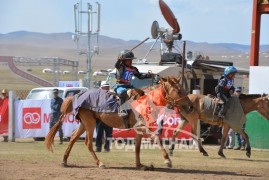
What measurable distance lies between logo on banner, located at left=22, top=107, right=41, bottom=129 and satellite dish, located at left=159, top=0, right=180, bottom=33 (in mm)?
6777

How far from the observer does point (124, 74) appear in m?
13.8

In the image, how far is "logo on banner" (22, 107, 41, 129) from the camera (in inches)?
908

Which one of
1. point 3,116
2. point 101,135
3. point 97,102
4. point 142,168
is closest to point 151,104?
point 97,102

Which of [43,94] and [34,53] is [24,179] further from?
[34,53]

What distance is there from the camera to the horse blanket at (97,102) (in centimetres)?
1364

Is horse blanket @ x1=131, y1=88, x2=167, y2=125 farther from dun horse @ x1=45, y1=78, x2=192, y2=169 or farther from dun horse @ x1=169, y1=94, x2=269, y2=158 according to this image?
dun horse @ x1=169, y1=94, x2=269, y2=158

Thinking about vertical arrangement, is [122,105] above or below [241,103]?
above

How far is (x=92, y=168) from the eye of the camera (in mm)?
13438

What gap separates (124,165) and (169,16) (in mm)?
12778

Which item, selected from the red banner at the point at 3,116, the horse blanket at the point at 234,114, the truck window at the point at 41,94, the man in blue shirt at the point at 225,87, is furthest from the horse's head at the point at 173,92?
the truck window at the point at 41,94

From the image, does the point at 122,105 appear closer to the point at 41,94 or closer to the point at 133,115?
the point at 133,115

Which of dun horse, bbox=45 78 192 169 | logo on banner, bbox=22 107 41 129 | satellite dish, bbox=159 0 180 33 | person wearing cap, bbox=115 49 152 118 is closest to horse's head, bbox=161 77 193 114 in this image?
dun horse, bbox=45 78 192 169

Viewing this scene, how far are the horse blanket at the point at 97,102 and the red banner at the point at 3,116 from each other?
967 centimetres

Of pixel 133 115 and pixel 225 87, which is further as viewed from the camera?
pixel 225 87
